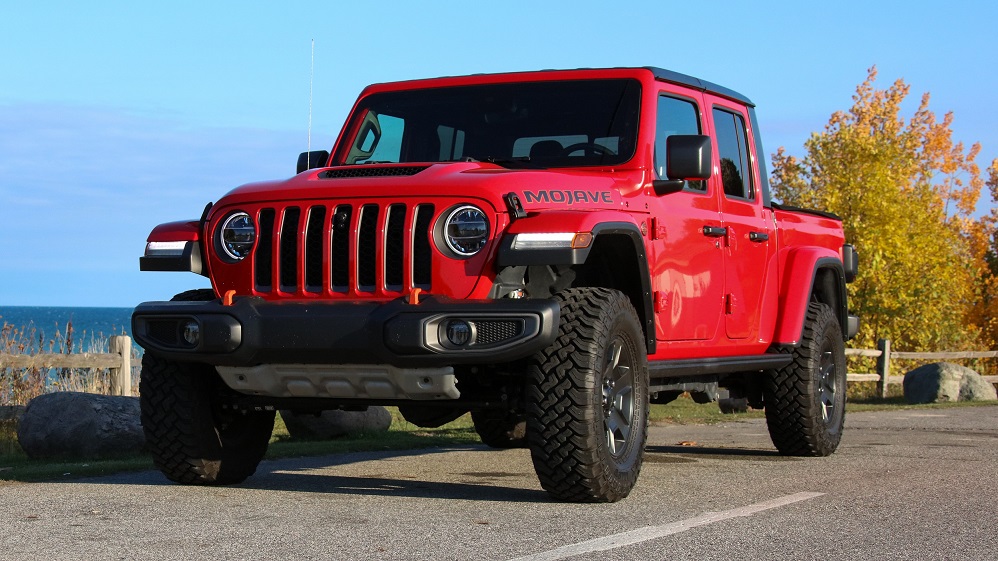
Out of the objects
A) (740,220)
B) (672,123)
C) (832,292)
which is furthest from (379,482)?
(832,292)

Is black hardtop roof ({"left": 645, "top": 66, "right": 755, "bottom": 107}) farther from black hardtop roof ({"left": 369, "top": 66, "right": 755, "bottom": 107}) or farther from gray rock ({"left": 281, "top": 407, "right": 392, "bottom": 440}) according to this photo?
gray rock ({"left": 281, "top": 407, "right": 392, "bottom": 440})

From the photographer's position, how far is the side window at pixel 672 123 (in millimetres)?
8086

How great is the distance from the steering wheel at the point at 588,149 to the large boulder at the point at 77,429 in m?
4.57

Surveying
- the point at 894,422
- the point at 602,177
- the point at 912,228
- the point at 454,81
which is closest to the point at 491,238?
the point at 602,177

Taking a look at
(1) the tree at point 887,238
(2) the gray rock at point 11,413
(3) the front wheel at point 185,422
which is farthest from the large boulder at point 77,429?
(1) the tree at point 887,238

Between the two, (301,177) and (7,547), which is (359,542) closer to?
(7,547)

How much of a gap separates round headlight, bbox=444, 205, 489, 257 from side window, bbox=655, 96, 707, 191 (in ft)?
5.42

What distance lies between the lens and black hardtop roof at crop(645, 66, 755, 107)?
27.7ft

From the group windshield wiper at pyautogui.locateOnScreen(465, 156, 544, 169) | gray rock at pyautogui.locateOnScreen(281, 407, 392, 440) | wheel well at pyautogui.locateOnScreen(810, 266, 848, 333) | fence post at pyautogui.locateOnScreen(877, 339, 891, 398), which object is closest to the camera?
windshield wiper at pyautogui.locateOnScreen(465, 156, 544, 169)

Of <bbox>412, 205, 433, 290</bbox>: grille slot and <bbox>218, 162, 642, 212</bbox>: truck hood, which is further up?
<bbox>218, 162, 642, 212</bbox>: truck hood

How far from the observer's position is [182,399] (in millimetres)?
7352

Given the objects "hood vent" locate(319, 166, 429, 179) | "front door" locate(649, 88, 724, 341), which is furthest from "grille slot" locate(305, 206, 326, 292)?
"front door" locate(649, 88, 724, 341)

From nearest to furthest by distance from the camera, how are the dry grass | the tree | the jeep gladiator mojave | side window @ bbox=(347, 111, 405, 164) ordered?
the jeep gladiator mojave → side window @ bbox=(347, 111, 405, 164) → the dry grass → the tree

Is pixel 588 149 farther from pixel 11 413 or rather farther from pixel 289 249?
pixel 11 413
